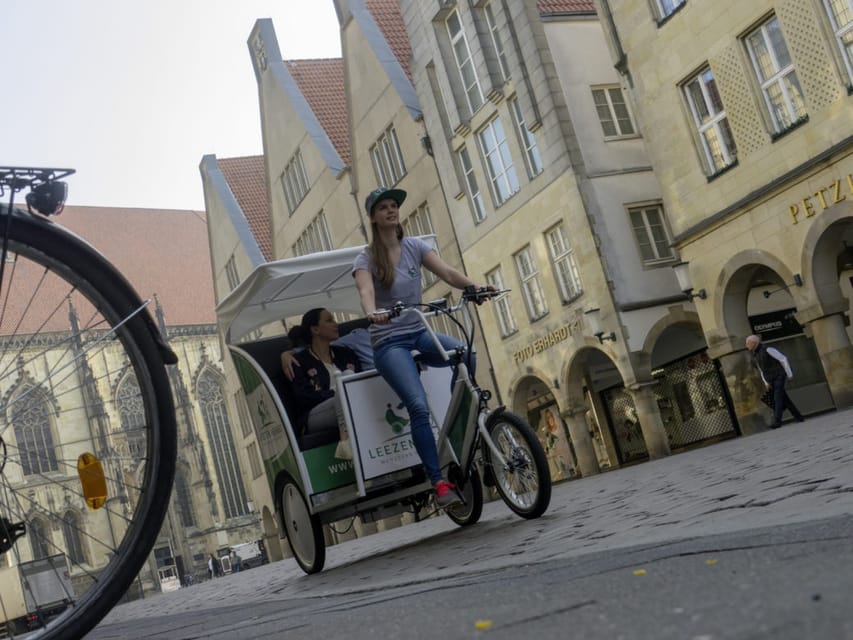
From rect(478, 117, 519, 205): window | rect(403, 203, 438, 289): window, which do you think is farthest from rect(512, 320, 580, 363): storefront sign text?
rect(403, 203, 438, 289): window

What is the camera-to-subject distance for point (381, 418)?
346 inches

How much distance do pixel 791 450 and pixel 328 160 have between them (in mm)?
31948

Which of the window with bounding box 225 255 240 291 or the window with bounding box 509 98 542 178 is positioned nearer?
the window with bounding box 509 98 542 178

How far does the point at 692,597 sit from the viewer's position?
2770mm

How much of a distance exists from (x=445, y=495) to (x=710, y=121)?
1609cm

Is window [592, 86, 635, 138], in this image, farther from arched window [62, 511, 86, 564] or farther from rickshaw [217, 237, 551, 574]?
Result: arched window [62, 511, 86, 564]

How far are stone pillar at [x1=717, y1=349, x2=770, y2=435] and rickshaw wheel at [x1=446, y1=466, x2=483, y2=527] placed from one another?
14.0 meters

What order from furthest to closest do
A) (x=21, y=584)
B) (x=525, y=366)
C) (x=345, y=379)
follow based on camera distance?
(x=525, y=366), (x=345, y=379), (x=21, y=584)

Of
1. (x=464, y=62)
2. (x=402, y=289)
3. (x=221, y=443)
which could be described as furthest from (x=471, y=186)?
(x=221, y=443)

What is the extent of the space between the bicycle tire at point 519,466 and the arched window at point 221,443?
2608 inches

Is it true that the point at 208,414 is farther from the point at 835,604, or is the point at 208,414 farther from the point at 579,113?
the point at 835,604

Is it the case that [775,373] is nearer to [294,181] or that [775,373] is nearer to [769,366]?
Answer: [769,366]

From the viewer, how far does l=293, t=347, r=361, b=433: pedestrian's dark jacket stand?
9.33m

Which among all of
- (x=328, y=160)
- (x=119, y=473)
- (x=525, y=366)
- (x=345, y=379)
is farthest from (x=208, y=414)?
(x=119, y=473)
